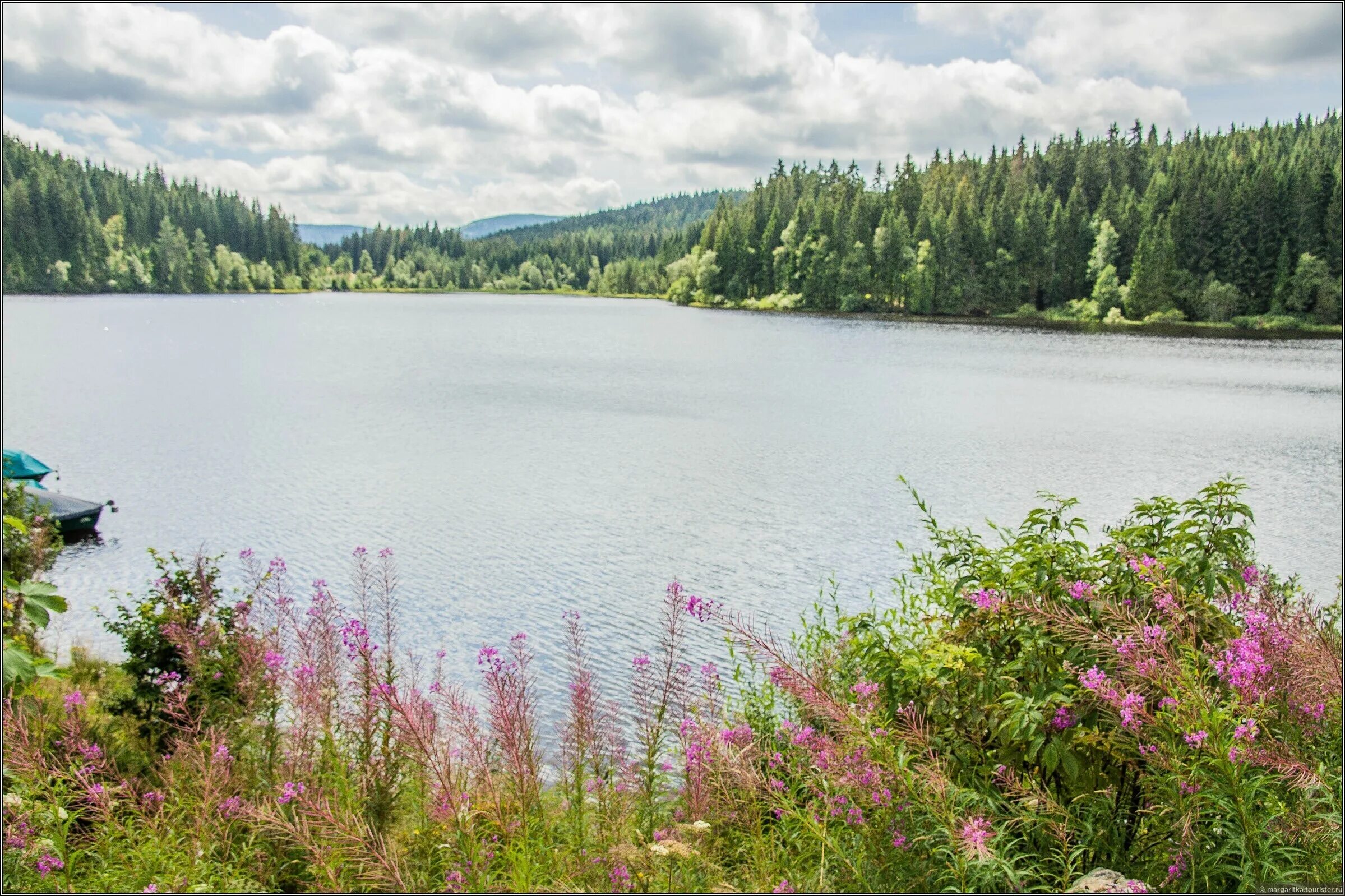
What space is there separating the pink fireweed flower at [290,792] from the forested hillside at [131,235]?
134ft

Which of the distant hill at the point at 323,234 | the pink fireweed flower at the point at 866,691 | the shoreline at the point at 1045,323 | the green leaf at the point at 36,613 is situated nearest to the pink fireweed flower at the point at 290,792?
the green leaf at the point at 36,613

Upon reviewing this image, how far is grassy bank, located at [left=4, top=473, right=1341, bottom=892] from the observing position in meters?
3.58

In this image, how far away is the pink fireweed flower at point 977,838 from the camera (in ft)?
10.4

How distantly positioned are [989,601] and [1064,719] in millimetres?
603

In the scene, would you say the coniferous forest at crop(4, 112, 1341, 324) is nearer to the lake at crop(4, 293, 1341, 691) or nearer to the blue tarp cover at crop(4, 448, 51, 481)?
the lake at crop(4, 293, 1341, 691)

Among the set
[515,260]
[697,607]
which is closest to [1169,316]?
[697,607]

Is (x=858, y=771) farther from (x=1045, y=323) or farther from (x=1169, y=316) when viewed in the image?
(x=1169, y=316)

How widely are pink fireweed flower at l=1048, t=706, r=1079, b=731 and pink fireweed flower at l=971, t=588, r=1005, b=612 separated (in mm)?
532

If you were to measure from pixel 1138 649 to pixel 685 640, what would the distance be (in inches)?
301

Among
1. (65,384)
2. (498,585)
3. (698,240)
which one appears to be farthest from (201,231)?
(498,585)

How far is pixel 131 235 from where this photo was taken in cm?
7425

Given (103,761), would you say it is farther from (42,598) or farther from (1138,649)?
(1138,649)

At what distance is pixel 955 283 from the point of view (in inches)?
3430

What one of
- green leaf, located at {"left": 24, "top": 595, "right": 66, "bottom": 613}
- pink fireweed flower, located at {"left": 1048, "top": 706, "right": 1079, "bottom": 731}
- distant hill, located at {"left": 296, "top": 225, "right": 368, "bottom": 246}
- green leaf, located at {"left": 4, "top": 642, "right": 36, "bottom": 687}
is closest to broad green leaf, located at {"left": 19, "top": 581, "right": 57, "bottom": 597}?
green leaf, located at {"left": 24, "top": 595, "right": 66, "bottom": 613}
